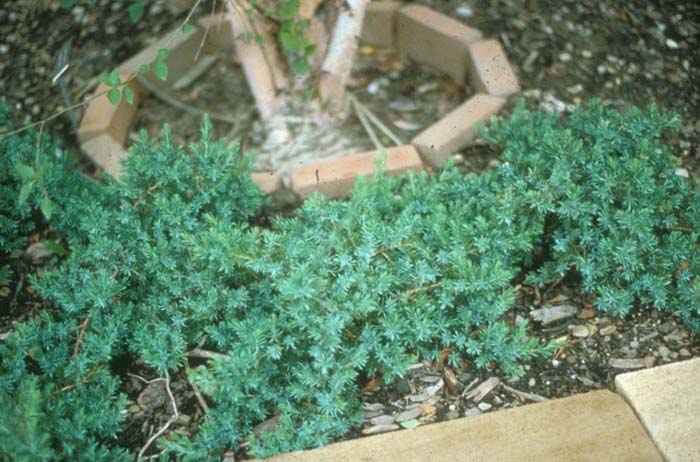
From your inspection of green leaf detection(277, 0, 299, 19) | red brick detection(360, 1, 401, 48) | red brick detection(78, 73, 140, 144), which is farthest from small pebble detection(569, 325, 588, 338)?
red brick detection(78, 73, 140, 144)

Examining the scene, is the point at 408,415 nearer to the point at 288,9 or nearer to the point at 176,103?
the point at 288,9

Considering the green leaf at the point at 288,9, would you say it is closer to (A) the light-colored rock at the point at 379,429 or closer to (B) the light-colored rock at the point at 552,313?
(B) the light-colored rock at the point at 552,313

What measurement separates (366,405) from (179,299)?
0.61m

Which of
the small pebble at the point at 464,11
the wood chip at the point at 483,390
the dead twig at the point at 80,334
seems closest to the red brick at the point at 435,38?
the small pebble at the point at 464,11

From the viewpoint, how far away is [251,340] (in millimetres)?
1991

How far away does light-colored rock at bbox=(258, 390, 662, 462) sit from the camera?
6.40 feet

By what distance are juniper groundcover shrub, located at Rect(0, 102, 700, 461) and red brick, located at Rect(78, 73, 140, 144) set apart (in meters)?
0.46

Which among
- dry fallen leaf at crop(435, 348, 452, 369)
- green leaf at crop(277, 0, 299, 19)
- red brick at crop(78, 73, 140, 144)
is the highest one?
green leaf at crop(277, 0, 299, 19)

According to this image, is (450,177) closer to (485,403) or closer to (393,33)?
(485,403)

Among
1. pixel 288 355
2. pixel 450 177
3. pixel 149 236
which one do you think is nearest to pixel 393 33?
pixel 450 177

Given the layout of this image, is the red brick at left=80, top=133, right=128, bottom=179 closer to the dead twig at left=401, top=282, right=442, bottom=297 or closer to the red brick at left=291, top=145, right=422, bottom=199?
the red brick at left=291, top=145, right=422, bottom=199

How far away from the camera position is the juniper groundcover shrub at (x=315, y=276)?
2.01 m

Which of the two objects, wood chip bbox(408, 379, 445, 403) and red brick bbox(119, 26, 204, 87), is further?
red brick bbox(119, 26, 204, 87)

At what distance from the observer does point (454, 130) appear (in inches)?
112
